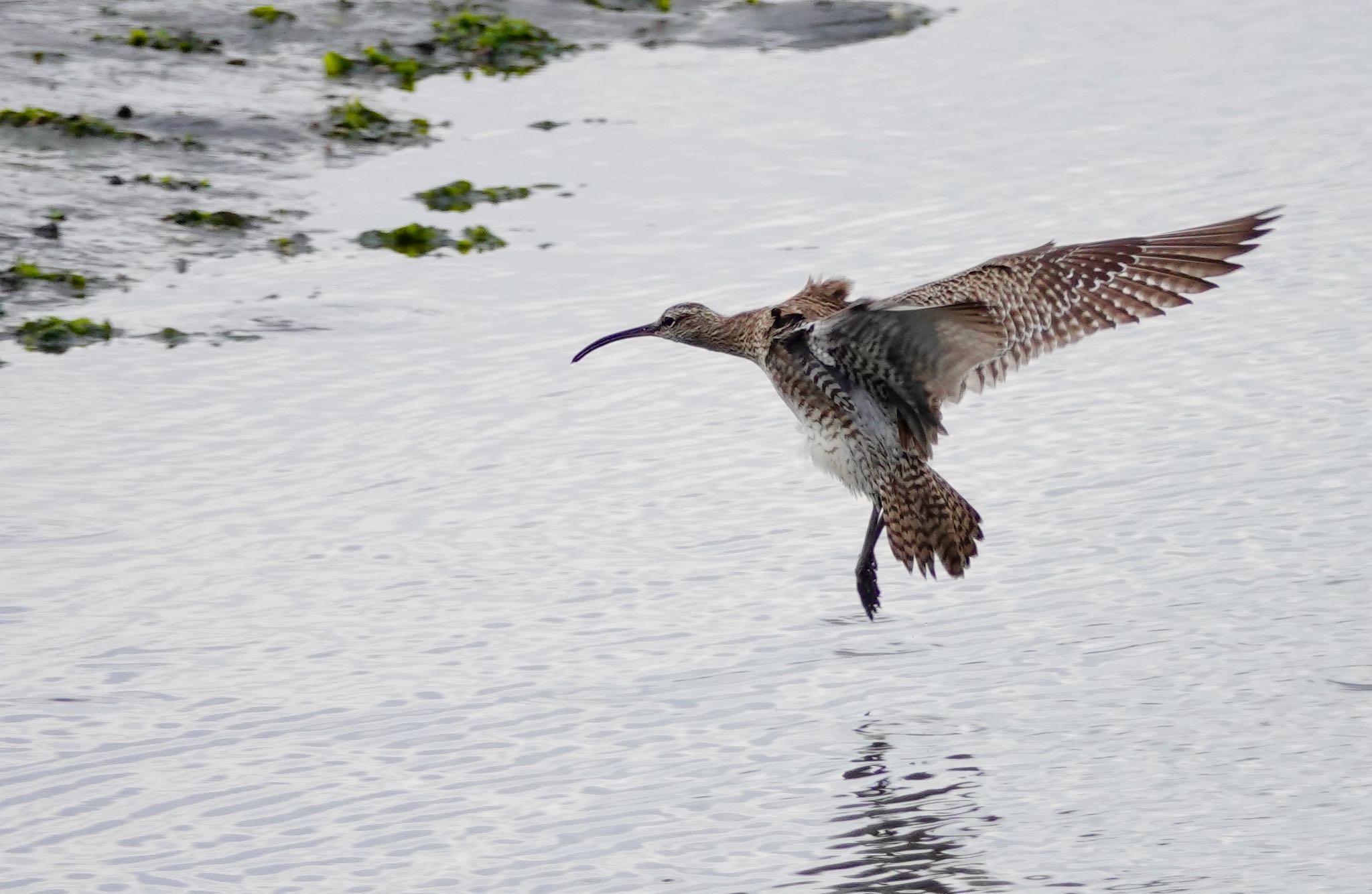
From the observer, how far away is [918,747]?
15.6 ft

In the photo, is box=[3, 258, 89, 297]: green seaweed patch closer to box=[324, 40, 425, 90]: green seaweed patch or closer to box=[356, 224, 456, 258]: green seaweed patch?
box=[356, 224, 456, 258]: green seaweed patch

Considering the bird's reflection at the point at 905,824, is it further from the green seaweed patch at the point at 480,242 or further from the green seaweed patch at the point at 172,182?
the green seaweed patch at the point at 172,182

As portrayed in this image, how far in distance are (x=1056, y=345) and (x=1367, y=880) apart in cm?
219

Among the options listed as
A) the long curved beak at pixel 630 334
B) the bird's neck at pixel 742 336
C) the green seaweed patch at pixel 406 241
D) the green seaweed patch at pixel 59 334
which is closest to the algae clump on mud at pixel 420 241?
the green seaweed patch at pixel 406 241

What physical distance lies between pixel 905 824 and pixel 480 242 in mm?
5390

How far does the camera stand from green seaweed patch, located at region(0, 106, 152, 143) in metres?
9.91

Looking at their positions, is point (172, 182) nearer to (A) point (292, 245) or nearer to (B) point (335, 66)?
(A) point (292, 245)

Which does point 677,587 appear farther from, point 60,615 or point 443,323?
point 443,323

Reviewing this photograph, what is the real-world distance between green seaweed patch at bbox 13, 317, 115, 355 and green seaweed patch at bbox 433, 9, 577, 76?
4.87m

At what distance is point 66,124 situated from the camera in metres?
9.98

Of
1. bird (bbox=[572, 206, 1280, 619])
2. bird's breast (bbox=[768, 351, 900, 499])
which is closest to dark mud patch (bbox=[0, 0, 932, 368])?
bird's breast (bbox=[768, 351, 900, 499])

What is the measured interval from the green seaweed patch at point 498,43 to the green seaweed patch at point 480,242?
3306mm

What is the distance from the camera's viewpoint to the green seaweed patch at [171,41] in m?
11.5

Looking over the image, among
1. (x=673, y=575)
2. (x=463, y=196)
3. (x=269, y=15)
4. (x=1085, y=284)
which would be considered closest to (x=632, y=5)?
(x=269, y=15)
